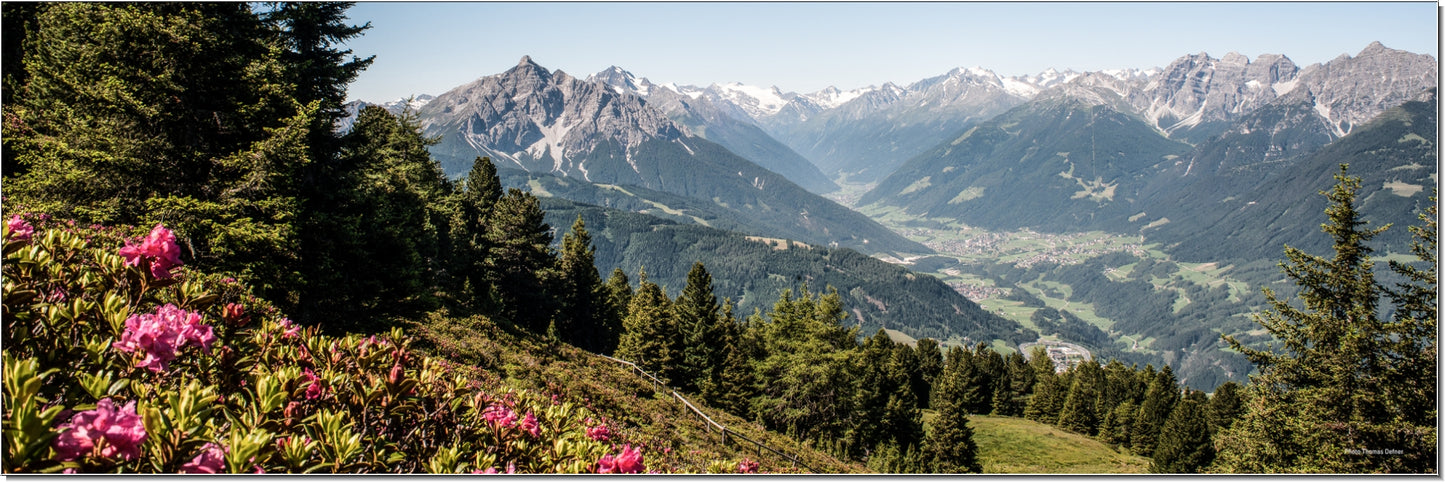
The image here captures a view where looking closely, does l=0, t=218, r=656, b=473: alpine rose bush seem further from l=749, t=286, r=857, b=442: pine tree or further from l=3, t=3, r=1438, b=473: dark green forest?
l=749, t=286, r=857, b=442: pine tree

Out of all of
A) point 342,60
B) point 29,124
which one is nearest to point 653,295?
point 342,60

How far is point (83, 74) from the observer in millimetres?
12625

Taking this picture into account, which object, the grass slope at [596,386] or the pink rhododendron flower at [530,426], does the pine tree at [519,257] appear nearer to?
the grass slope at [596,386]

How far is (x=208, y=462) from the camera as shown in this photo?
3.13 m

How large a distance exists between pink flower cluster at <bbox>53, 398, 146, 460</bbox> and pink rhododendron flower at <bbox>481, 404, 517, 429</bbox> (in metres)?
2.20

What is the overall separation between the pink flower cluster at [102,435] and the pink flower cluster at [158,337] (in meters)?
0.72

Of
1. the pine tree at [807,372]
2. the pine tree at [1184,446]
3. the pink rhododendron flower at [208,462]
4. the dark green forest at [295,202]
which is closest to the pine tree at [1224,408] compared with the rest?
the pine tree at [1184,446]

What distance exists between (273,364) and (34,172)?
46.1ft

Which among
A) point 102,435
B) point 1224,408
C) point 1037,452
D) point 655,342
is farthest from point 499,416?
point 1224,408

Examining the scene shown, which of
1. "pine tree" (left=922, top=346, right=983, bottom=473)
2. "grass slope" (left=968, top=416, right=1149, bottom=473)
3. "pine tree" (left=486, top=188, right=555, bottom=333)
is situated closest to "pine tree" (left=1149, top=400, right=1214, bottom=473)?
"grass slope" (left=968, top=416, right=1149, bottom=473)

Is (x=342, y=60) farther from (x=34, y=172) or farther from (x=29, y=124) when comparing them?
(x=34, y=172)

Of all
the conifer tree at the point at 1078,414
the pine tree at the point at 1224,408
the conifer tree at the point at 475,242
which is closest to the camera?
the conifer tree at the point at 475,242

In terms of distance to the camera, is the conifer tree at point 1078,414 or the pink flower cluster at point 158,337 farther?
the conifer tree at point 1078,414

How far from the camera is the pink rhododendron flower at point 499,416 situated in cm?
480
